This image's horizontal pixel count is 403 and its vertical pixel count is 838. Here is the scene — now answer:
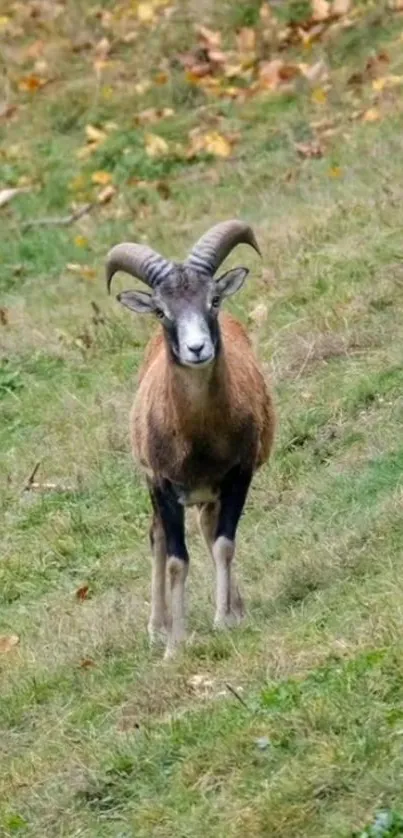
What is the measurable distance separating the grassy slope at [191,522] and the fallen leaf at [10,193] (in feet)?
0.43

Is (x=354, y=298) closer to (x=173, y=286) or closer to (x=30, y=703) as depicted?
(x=173, y=286)

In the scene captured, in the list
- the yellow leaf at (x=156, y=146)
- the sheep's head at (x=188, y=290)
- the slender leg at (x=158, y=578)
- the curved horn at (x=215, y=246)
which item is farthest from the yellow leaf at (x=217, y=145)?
the slender leg at (x=158, y=578)

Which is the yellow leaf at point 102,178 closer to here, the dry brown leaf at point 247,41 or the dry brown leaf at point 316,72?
the dry brown leaf at point 316,72

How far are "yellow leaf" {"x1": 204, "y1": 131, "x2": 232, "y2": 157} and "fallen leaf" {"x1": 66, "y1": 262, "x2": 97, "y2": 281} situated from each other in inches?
79.4

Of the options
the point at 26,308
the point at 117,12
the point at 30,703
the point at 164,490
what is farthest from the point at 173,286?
the point at 117,12

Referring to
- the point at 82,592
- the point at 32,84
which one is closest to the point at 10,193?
the point at 32,84

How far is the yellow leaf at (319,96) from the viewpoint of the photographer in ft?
64.9

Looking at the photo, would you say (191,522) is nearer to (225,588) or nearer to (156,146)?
(225,588)

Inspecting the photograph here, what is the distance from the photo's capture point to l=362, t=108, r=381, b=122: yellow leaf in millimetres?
18594

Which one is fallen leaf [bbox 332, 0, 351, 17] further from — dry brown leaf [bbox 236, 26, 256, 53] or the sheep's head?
the sheep's head

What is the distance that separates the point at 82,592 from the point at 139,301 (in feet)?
6.43

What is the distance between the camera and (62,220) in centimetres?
1984

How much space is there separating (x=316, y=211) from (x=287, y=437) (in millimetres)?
4015

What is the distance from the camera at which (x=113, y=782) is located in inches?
316
